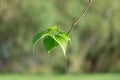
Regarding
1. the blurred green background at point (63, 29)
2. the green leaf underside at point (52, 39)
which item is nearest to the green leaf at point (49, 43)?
the green leaf underside at point (52, 39)

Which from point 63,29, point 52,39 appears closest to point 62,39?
point 52,39

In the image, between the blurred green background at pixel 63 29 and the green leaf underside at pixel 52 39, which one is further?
the blurred green background at pixel 63 29

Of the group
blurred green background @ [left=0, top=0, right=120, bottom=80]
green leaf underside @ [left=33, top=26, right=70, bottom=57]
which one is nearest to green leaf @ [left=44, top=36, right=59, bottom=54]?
green leaf underside @ [left=33, top=26, right=70, bottom=57]

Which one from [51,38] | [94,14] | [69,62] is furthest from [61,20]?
[51,38]

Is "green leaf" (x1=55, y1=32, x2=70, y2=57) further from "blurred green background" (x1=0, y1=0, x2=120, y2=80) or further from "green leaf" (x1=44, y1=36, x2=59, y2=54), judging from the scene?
"blurred green background" (x1=0, y1=0, x2=120, y2=80)

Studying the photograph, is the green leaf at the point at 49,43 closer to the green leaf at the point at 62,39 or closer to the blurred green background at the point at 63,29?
the green leaf at the point at 62,39

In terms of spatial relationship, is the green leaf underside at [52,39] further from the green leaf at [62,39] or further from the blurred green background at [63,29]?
the blurred green background at [63,29]

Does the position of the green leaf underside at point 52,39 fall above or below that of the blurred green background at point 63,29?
below

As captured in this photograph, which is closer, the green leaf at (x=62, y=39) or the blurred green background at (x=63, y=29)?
the green leaf at (x=62, y=39)
